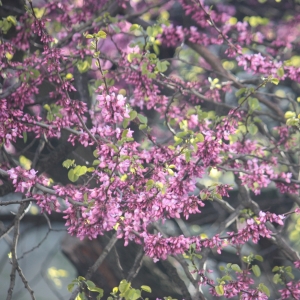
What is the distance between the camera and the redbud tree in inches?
109

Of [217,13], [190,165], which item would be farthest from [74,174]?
[217,13]

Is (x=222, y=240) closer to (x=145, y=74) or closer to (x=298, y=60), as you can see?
(x=145, y=74)

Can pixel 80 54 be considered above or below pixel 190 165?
above

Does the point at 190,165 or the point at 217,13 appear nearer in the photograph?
the point at 190,165

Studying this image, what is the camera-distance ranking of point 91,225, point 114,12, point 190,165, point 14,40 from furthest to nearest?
point 114,12, point 14,40, point 190,165, point 91,225

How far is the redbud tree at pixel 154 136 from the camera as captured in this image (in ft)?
9.07

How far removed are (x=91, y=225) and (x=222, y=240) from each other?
2.93 feet

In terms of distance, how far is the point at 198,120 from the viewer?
369 cm

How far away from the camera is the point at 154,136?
12.6ft

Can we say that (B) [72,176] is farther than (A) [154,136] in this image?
No

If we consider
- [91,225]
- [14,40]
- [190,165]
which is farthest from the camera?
[14,40]

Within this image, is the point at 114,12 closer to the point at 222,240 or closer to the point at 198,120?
the point at 198,120

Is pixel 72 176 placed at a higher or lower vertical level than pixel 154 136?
higher

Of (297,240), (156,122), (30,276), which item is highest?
(156,122)
